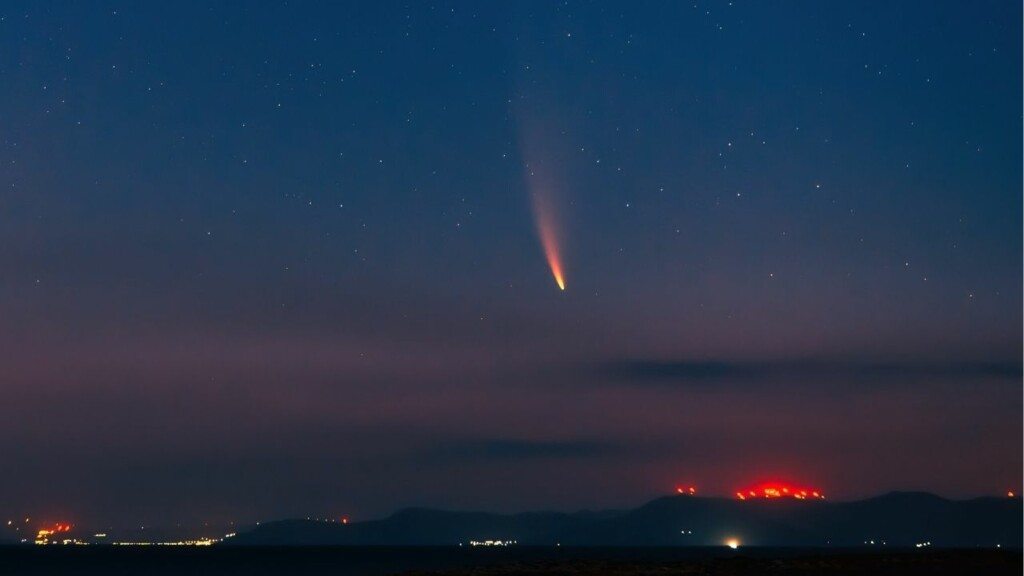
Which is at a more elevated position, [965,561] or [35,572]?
[35,572]

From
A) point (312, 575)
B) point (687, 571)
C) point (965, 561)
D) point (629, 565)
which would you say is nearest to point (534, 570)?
point (629, 565)

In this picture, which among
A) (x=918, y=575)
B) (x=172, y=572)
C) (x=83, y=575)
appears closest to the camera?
(x=918, y=575)

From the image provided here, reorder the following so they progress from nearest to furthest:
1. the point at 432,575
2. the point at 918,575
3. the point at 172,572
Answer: the point at 918,575
the point at 432,575
the point at 172,572

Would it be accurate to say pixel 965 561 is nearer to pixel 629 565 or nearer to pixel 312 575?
pixel 629 565

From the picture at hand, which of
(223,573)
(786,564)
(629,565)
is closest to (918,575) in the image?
(786,564)

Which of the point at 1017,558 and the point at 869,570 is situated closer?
the point at 869,570

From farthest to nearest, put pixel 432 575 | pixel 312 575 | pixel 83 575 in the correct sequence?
pixel 83 575, pixel 312 575, pixel 432 575

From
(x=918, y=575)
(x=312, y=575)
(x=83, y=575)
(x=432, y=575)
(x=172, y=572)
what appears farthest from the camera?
(x=172, y=572)

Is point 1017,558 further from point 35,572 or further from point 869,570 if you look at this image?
point 35,572

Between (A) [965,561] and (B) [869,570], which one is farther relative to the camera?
(A) [965,561]
